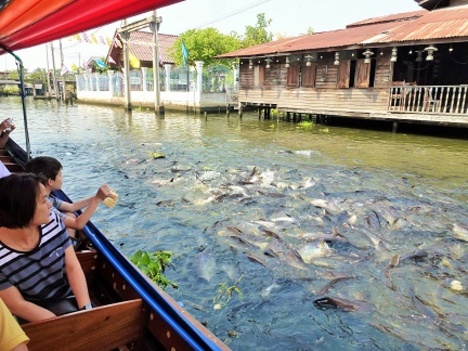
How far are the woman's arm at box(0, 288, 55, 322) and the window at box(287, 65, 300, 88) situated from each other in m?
21.3

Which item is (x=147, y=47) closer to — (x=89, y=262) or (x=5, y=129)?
(x=5, y=129)

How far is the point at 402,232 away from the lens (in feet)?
21.8

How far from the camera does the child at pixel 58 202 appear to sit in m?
3.22

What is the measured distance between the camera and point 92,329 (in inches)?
88.5

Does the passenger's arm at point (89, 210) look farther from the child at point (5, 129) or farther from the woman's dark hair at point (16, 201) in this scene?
the child at point (5, 129)

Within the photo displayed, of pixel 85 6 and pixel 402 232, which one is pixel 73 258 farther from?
pixel 402 232

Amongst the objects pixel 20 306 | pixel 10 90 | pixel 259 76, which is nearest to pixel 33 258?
pixel 20 306

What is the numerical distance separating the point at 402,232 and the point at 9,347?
6497mm

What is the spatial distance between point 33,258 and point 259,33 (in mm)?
47587

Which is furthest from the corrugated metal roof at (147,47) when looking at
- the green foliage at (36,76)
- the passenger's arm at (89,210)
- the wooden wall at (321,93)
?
the passenger's arm at (89,210)

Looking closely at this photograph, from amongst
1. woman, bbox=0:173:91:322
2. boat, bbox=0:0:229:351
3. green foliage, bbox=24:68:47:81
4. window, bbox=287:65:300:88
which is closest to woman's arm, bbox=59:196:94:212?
boat, bbox=0:0:229:351

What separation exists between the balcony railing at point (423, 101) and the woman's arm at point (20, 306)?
55.4ft

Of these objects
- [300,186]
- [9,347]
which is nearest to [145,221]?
[300,186]

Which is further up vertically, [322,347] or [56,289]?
[56,289]
